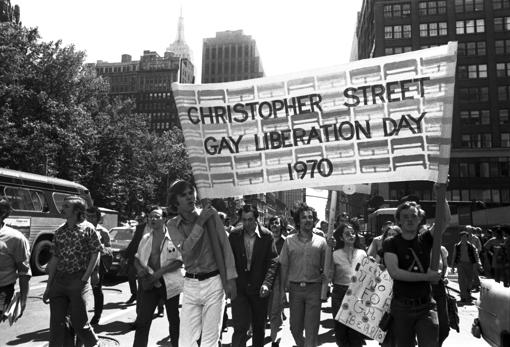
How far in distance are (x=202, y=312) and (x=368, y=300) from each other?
1851 mm

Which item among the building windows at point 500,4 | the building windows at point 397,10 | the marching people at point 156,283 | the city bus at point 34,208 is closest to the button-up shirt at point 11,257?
the marching people at point 156,283

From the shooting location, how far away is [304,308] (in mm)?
5605

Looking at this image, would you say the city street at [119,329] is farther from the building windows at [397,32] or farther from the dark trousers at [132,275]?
the building windows at [397,32]

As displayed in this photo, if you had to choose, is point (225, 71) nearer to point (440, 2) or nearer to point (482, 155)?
point (440, 2)

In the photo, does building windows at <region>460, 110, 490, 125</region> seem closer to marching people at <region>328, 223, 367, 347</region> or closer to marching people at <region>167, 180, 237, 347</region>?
marching people at <region>328, 223, 367, 347</region>

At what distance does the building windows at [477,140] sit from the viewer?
71.1 metres

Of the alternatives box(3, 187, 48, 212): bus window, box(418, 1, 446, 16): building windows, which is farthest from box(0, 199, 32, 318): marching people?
box(418, 1, 446, 16): building windows

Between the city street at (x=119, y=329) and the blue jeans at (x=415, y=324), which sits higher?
the blue jeans at (x=415, y=324)

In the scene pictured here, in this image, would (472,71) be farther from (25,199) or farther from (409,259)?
(409,259)

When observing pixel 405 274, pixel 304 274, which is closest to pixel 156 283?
pixel 304 274

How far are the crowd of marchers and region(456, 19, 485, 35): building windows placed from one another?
7622cm

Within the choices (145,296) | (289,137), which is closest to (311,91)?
(289,137)

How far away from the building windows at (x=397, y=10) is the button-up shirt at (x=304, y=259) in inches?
3070

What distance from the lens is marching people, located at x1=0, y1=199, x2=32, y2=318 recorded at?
4949mm
